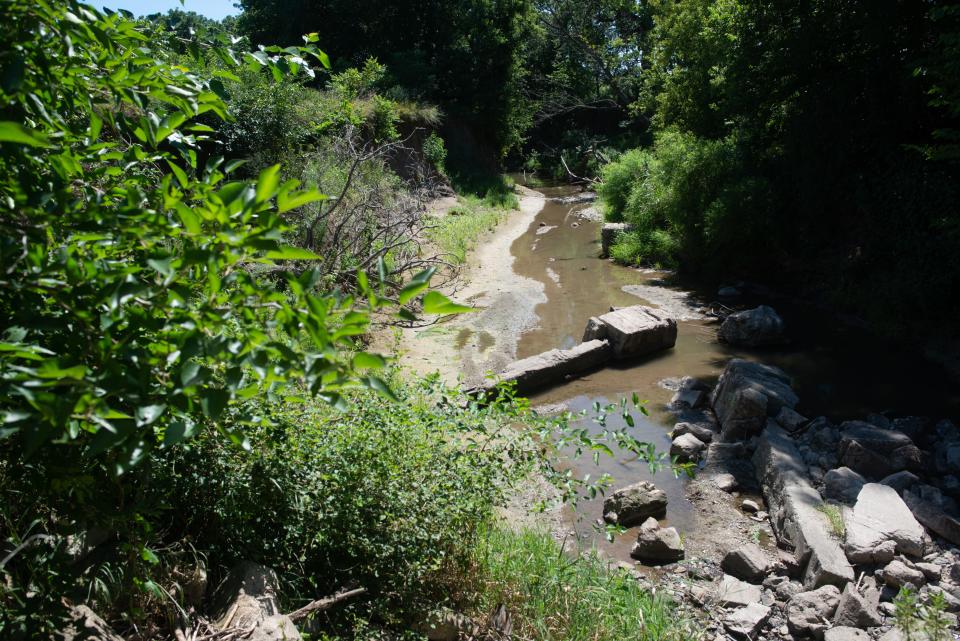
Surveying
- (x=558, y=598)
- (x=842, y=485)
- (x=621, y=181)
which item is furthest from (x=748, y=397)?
(x=621, y=181)

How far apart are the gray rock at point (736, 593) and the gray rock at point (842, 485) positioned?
160cm

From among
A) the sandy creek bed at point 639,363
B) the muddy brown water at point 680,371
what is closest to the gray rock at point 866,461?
the sandy creek bed at point 639,363

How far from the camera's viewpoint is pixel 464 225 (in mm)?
18969

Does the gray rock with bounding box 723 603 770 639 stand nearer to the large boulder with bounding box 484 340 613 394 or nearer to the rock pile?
the rock pile

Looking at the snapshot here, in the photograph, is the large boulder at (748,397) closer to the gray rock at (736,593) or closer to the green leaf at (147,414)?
the gray rock at (736,593)

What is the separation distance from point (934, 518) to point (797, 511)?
46.0 inches

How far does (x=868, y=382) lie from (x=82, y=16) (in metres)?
10.4

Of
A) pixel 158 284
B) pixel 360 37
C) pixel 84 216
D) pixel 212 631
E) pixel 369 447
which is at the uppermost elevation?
pixel 360 37

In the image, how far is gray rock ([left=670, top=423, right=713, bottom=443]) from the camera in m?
8.19

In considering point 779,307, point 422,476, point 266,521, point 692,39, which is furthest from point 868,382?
point 692,39

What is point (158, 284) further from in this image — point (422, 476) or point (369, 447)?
point (422, 476)

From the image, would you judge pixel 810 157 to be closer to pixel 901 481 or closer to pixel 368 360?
pixel 901 481

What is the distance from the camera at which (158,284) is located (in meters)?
1.76

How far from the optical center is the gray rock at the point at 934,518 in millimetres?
5840
